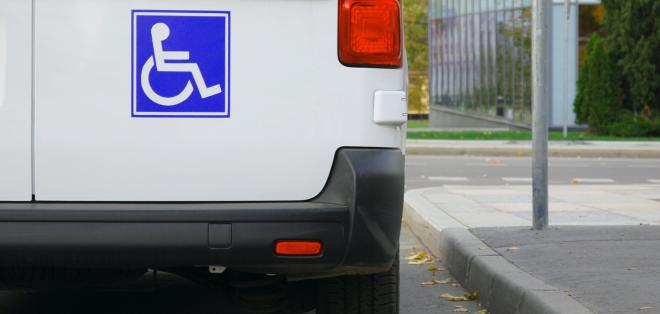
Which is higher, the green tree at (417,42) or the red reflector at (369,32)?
the green tree at (417,42)

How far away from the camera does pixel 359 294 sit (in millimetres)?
4457

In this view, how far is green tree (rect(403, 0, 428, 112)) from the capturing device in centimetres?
6650

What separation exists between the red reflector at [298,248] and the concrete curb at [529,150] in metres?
18.4

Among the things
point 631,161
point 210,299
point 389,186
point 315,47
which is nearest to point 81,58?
point 315,47

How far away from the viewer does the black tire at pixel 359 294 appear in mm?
4441

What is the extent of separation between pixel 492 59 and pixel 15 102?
37.5m

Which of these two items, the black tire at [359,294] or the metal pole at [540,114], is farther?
the metal pole at [540,114]

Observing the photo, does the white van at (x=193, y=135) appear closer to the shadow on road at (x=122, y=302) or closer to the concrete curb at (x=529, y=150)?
the shadow on road at (x=122, y=302)

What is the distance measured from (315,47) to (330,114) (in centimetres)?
23

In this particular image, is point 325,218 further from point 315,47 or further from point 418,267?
point 418,267

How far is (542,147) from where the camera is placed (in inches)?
311

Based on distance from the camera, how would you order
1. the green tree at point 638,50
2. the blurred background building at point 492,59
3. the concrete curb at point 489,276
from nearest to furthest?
the concrete curb at point 489,276 → the green tree at point 638,50 → the blurred background building at point 492,59

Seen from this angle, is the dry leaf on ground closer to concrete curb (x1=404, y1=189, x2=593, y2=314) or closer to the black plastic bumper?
concrete curb (x1=404, y1=189, x2=593, y2=314)

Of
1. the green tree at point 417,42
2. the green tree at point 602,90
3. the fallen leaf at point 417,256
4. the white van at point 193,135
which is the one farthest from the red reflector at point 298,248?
the green tree at point 417,42
